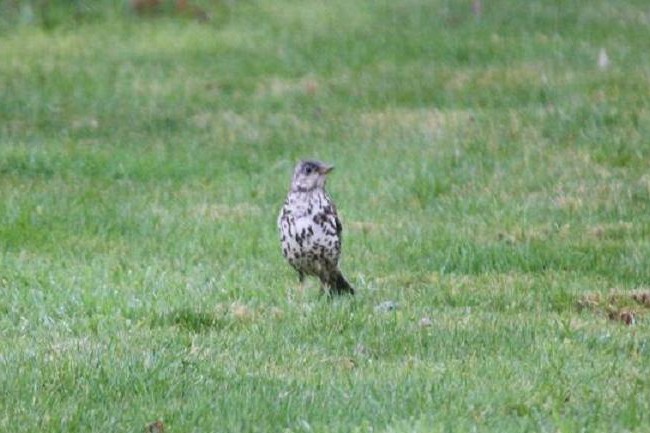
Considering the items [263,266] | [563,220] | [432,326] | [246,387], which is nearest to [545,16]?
[563,220]

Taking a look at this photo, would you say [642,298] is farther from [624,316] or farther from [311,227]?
[311,227]

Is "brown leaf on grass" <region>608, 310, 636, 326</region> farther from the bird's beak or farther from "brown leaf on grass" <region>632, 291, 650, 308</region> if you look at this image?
the bird's beak

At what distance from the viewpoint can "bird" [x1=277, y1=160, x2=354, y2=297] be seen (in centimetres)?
931

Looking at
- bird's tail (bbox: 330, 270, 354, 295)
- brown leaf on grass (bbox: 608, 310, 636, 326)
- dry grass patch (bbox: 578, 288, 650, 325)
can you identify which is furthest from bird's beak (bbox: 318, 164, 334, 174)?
brown leaf on grass (bbox: 608, 310, 636, 326)

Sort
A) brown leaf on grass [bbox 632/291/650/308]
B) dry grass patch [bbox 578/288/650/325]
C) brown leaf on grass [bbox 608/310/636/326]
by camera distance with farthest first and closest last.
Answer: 1. brown leaf on grass [bbox 632/291/650/308]
2. dry grass patch [bbox 578/288/650/325]
3. brown leaf on grass [bbox 608/310/636/326]

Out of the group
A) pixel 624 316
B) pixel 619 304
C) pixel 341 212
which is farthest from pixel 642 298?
pixel 341 212

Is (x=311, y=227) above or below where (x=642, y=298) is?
above

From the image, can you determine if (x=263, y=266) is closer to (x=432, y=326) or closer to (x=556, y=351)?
(x=432, y=326)

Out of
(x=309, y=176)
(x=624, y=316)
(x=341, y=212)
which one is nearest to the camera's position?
(x=624, y=316)

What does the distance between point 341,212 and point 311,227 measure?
10.7ft

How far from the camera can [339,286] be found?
9680mm

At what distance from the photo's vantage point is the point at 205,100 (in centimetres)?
1677

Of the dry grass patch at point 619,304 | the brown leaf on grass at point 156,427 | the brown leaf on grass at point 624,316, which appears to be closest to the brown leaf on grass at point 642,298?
the dry grass patch at point 619,304

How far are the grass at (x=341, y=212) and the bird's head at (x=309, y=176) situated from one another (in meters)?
0.66
